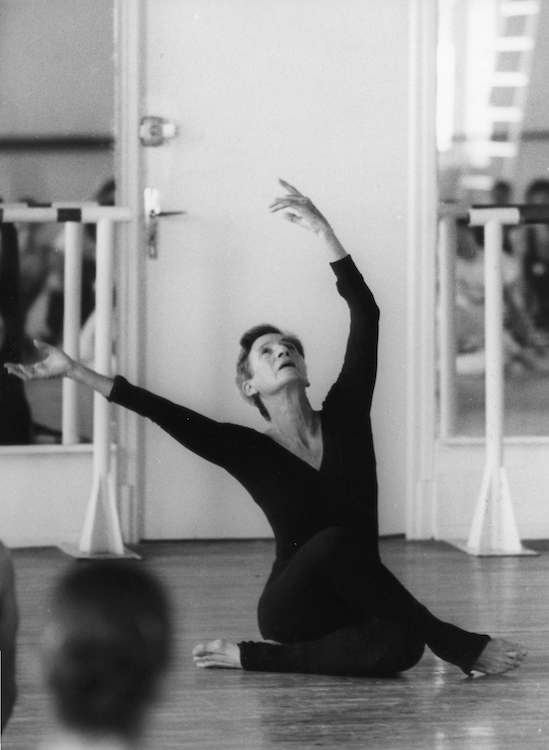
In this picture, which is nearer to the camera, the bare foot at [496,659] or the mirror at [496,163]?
the bare foot at [496,659]

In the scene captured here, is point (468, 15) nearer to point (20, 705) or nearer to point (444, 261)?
point (444, 261)

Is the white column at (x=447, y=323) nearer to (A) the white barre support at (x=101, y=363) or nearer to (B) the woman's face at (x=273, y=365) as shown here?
(A) the white barre support at (x=101, y=363)

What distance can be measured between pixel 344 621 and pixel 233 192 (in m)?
1.76

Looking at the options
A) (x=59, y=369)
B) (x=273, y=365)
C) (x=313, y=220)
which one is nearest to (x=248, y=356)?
(x=273, y=365)

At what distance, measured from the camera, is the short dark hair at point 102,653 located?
5.02 feet

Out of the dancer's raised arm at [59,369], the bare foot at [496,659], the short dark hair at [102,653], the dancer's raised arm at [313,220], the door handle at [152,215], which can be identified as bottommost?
the bare foot at [496,659]

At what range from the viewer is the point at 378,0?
11.0ft

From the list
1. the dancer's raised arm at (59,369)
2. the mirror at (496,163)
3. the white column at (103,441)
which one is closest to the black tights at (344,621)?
the dancer's raised arm at (59,369)

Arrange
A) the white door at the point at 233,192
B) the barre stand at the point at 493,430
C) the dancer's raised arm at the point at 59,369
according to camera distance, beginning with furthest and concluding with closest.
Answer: the white door at the point at 233,192 < the barre stand at the point at 493,430 < the dancer's raised arm at the point at 59,369

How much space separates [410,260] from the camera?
3.40 metres

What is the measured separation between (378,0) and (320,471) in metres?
1.96

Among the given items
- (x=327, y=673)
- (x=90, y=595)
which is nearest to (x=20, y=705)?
(x=90, y=595)

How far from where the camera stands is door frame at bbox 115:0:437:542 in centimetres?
327

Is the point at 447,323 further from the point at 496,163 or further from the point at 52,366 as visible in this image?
the point at 52,366
